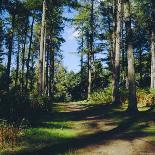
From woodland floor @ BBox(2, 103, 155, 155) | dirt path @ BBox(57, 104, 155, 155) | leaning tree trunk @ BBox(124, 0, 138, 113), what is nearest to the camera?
dirt path @ BBox(57, 104, 155, 155)

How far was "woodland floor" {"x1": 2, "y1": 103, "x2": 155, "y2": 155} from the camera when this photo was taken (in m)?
10.8

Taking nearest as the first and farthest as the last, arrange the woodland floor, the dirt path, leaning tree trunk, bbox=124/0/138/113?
the dirt path
the woodland floor
leaning tree trunk, bbox=124/0/138/113

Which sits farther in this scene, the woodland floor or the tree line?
the tree line

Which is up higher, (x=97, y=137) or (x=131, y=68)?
(x=131, y=68)

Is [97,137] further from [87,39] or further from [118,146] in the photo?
[87,39]

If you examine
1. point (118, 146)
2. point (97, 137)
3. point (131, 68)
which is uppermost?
point (131, 68)

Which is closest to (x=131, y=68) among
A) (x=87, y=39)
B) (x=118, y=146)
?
(x=118, y=146)

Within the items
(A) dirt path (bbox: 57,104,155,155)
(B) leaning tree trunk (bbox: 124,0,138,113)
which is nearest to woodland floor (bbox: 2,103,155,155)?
(A) dirt path (bbox: 57,104,155,155)

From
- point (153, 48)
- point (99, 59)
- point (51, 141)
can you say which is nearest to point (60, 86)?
point (99, 59)

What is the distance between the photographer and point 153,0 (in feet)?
105

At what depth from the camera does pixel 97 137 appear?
1284cm

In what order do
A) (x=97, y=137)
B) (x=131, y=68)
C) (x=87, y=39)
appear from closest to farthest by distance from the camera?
1. (x=97, y=137)
2. (x=131, y=68)
3. (x=87, y=39)

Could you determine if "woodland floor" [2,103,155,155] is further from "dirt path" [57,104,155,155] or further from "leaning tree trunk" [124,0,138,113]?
"leaning tree trunk" [124,0,138,113]

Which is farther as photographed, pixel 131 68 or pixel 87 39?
pixel 87 39
